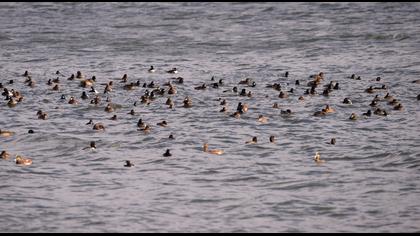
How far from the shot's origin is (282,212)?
20.0 metres

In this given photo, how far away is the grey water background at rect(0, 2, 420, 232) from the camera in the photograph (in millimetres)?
19938

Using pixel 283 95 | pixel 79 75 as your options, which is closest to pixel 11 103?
pixel 79 75

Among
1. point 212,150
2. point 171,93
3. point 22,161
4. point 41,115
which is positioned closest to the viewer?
point 22,161

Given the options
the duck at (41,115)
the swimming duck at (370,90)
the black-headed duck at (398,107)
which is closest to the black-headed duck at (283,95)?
the swimming duck at (370,90)

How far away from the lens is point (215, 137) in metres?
26.7

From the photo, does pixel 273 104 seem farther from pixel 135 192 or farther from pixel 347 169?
pixel 135 192

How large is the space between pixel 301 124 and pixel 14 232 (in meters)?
12.0

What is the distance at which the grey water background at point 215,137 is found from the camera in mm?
19938

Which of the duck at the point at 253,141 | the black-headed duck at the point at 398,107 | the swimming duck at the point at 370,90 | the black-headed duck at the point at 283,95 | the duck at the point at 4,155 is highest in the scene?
the swimming duck at the point at 370,90

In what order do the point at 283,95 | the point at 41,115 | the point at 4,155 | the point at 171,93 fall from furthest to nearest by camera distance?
the point at 171,93 < the point at 283,95 < the point at 41,115 < the point at 4,155

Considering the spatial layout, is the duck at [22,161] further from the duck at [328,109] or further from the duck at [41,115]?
the duck at [328,109]

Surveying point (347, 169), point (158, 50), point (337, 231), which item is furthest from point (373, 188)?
point (158, 50)

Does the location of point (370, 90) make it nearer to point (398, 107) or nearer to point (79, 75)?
point (398, 107)

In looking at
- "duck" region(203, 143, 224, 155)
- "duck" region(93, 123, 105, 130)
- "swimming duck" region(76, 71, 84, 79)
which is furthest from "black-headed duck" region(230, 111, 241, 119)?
"swimming duck" region(76, 71, 84, 79)
